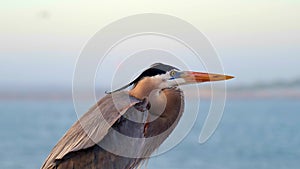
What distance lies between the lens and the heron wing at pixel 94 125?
523cm

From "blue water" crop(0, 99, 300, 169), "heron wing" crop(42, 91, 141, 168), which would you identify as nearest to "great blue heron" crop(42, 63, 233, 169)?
"heron wing" crop(42, 91, 141, 168)

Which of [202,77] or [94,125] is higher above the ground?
[202,77]

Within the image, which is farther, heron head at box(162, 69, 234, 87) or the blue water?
the blue water

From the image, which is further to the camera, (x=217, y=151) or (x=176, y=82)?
(x=217, y=151)

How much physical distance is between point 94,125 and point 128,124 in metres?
0.30

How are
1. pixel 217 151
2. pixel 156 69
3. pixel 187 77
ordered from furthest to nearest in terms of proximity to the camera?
pixel 217 151
pixel 187 77
pixel 156 69

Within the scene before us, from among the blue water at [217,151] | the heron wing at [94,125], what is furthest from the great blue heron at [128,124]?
the blue water at [217,151]

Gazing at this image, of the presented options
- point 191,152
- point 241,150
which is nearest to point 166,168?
point 191,152

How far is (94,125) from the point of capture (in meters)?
5.28

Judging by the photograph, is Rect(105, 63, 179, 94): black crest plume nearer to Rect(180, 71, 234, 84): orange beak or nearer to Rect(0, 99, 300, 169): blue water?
Rect(180, 71, 234, 84): orange beak

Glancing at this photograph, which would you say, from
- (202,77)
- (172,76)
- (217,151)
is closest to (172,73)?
(172,76)

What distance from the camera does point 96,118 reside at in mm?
5348

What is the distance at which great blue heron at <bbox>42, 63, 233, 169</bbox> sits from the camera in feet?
17.2

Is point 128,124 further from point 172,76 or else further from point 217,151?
point 217,151
